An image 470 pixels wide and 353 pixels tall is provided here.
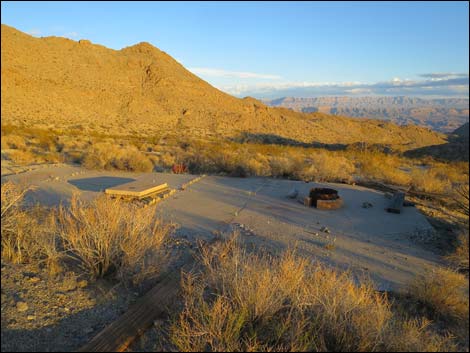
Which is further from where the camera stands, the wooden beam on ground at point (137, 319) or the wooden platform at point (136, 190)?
the wooden platform at point (136, 190)

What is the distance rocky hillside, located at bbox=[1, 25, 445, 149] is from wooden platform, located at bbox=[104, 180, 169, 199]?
28.1 meters

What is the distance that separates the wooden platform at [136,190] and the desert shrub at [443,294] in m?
6.90

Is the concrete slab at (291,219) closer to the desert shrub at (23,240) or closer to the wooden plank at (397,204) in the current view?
the wooden plank at (397,204)

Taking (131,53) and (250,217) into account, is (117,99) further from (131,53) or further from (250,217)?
(250,217)

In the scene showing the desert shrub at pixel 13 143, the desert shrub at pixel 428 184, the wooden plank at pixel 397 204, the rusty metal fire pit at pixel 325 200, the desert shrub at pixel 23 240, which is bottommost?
the desert shrub at pixel 428 184

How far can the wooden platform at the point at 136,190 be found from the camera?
9.51m

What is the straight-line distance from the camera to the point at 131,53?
226 feet

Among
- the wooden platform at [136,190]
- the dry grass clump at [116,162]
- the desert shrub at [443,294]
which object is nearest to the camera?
the desert shrub at [443,294]

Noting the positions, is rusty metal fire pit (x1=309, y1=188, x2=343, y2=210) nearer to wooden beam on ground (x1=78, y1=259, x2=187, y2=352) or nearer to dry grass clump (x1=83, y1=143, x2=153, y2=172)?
wooden beam on ground (x1=78, y1=259, x2=187, y2=352)

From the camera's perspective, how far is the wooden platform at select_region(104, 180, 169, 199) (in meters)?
9.51

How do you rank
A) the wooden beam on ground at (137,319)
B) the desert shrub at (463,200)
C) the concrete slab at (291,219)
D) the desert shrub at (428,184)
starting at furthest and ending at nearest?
the desert shrub at (428,184), the concrete slab at (291,219), the desert shrub at (463,200), the wooden beam on ground at (137,319)

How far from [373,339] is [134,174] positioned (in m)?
11.5


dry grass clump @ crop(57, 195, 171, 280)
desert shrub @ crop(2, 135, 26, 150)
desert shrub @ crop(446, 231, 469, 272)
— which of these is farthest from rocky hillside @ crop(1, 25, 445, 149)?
desert shrub @ crop(446, 231, 469, 272)

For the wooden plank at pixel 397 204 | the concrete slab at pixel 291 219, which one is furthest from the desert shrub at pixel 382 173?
the wooden plank at pixel 397 204
